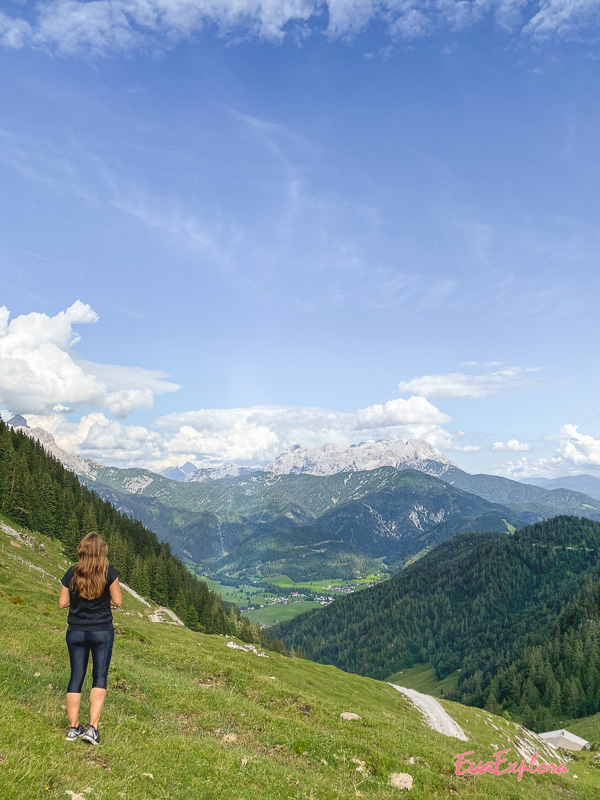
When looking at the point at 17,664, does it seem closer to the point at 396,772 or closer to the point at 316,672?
Result: the point at 396,772

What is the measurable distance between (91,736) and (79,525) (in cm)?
11650

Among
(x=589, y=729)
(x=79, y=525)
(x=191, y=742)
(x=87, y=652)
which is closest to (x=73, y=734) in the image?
(x=87, y=652)

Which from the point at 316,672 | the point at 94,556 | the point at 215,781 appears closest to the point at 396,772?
the point at 215,781

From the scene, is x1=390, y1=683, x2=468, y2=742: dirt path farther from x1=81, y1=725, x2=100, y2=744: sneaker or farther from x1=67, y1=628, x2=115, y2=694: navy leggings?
x1=67, y1=628, x2=115, y2=694: navy leggings

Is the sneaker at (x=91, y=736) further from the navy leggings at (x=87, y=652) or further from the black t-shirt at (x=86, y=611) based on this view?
the black t-shirt at (x=86, y=611)

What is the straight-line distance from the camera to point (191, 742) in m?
13.9

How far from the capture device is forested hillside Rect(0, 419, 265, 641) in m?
100

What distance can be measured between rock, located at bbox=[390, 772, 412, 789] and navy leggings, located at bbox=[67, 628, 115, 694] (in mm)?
12277

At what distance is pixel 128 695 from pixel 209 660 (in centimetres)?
1271

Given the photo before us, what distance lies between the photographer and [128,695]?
18.2 metres

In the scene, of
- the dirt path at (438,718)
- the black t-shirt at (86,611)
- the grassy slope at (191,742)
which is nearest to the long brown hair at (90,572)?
the black t-shirt at (86,611)

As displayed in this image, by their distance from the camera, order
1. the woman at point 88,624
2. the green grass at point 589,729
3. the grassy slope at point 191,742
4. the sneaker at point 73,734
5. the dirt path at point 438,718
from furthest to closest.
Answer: the green grass at point 589,729, the dirt path at point 438,718, the woman at point 88,624, the sneaker at point 73,734, the grassy slope at point 191,742

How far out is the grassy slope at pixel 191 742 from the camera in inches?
408

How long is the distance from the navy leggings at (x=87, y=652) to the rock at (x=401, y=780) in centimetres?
1228
